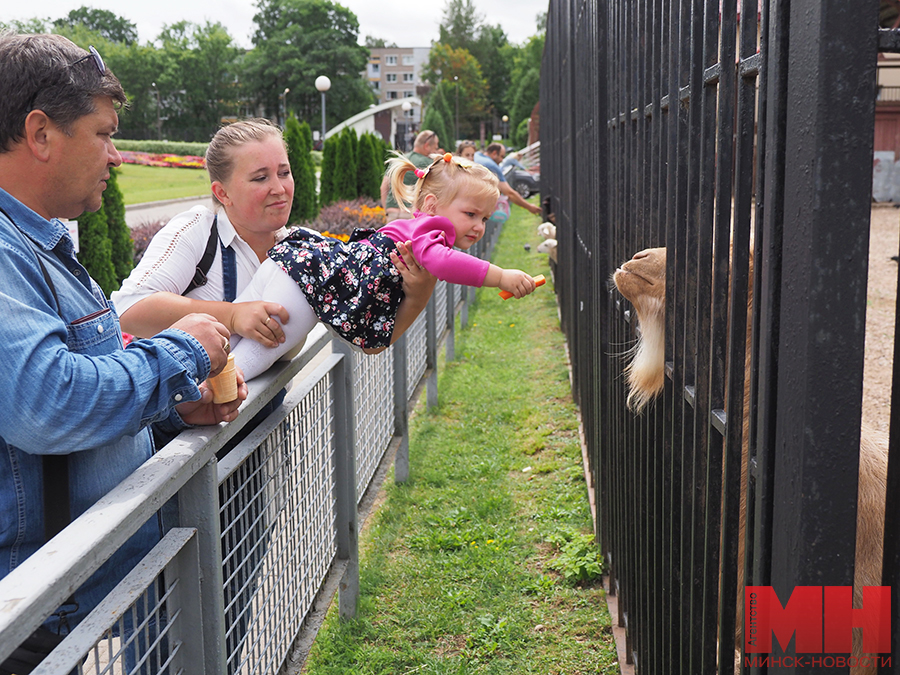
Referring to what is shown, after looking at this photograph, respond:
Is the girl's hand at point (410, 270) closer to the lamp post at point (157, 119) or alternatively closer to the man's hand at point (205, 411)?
the man's hand at point (205, 411)

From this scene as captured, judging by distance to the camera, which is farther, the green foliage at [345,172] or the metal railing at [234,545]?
the green foliage at [345,172]

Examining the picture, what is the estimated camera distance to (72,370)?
1.47 metres

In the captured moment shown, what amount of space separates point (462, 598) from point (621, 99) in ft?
8.17

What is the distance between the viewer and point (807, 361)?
1.08 m

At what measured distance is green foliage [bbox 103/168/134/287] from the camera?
9.34 metres

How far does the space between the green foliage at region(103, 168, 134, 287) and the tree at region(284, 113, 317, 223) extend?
5.22 meters

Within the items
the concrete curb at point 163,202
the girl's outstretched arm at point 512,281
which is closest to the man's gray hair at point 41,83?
the girl's outstretched arm at point 512,281

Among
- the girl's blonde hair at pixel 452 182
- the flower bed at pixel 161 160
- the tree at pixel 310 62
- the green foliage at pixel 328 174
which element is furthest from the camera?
the tree at pixel 310 62

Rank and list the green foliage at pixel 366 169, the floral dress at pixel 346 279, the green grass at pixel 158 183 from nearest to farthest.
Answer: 1. the floral dress at pixel 346 279
2. the green foliage at pixel 366 169
3. the green grass at pixel 158 183

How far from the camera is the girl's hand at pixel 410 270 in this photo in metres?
2.69

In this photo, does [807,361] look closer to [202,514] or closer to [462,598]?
[202,514]

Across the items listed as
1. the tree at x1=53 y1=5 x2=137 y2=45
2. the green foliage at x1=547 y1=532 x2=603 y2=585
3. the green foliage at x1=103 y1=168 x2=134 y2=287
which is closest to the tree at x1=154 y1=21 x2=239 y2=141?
the tree at x1=53 y1=5 x2=137 y2=45

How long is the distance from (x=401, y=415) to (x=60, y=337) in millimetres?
4077

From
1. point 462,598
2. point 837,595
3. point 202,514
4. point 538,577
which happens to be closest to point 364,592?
point 462,598
